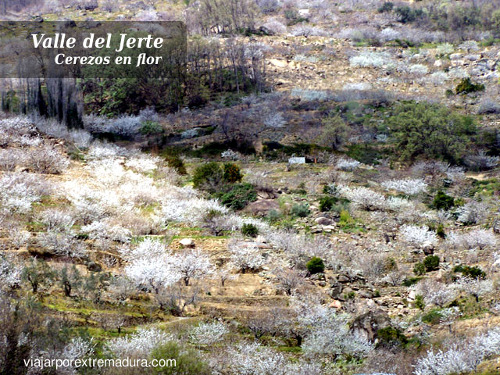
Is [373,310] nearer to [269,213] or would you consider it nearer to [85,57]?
[269,213]

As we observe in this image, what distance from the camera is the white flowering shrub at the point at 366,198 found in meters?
21.8

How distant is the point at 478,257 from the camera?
665 inches

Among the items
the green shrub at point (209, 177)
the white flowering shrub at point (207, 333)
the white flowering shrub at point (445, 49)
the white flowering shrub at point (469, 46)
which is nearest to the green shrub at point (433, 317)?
the white flowering shrub at point (207, 333)

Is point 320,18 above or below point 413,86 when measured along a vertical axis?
above

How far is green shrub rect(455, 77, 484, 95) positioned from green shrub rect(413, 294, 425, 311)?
25803mm

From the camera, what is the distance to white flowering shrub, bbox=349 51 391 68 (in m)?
43.4

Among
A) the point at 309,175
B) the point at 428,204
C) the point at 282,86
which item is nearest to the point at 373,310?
the point at 428,204

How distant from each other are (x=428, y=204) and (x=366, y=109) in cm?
1369

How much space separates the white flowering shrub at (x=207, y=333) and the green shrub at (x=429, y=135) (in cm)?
1913

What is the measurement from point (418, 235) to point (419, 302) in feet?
15.2

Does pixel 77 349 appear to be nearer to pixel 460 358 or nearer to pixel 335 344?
pixel 335 344

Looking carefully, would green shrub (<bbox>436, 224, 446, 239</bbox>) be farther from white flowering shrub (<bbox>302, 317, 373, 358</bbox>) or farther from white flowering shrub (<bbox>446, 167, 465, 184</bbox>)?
white flowering shrub (<bbox>302, 317, 373, 358</bbox>)

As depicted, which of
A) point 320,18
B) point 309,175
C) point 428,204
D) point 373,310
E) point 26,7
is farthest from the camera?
point 26,7

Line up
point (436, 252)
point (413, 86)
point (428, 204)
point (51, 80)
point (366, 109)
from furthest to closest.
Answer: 1. point (413, 86)
2. point (366, 109)
3. point (51, 80)
4. point (428, 204)
5. point (436, 252)
